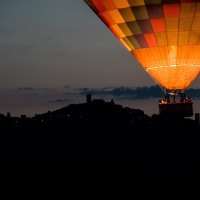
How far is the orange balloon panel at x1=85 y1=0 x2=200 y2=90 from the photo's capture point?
19641 millimetres

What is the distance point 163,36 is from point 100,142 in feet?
128

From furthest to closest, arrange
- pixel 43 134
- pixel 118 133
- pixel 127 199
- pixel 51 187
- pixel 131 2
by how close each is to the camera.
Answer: pixel 118 133
pixel 43 134
pixel 51 187
pixel 127 199
pixel 131 2

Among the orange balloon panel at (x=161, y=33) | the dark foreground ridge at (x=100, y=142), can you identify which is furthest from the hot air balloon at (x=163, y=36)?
the dark foreground ridge at (x=100, y=142)

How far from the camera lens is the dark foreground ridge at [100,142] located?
139 ft

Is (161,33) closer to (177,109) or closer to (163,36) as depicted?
(163,36)

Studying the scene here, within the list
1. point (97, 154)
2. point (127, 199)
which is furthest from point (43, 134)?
point (127, 199)

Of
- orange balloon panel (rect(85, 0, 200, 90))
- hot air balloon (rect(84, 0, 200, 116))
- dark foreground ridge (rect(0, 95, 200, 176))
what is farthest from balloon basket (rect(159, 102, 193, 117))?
dark foreground ridge (rect(0, 95, 200, 176))

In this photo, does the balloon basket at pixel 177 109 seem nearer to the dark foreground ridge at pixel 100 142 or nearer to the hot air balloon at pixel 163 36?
the hot air balloon at pixel 163 36

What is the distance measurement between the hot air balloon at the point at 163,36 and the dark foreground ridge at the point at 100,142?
16986 millimetres

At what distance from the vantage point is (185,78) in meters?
20.5

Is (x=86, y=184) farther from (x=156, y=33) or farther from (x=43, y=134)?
(x=43, y=134)

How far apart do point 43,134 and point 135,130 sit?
39.6ft

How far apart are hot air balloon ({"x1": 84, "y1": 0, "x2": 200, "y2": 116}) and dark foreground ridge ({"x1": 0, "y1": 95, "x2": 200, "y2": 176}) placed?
17.0 metres

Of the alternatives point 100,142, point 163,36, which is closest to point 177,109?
point 163,36
